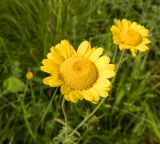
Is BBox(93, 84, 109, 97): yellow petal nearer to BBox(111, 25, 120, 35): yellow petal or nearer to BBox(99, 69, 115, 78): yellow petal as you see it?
BBox(99, 69, 115, 78): yellow petal

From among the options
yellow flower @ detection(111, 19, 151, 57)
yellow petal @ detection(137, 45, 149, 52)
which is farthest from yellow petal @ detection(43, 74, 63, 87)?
yellow petal @ detection(137, 45, 149, 52)

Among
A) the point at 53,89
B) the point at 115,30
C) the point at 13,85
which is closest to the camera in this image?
the point at 115,30

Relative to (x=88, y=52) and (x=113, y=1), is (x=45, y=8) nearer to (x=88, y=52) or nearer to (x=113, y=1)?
(x=113, y=1)

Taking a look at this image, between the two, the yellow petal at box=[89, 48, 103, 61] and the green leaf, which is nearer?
the yellow petal at box=[89, 48, 103, 61]

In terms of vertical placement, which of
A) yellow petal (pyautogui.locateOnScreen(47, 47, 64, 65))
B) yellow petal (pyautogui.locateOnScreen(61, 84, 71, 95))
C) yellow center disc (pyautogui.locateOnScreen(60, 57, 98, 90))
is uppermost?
yellow petal (pyautogui.locateOnScreen(47, 47, 64, 65))

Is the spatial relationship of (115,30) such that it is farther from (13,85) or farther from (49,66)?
(13,85)

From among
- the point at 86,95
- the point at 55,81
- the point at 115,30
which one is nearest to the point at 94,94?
the point at 86,95

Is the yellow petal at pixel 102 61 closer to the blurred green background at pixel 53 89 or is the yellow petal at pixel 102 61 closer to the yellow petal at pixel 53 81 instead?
the yellow petal at pixel 53 81
